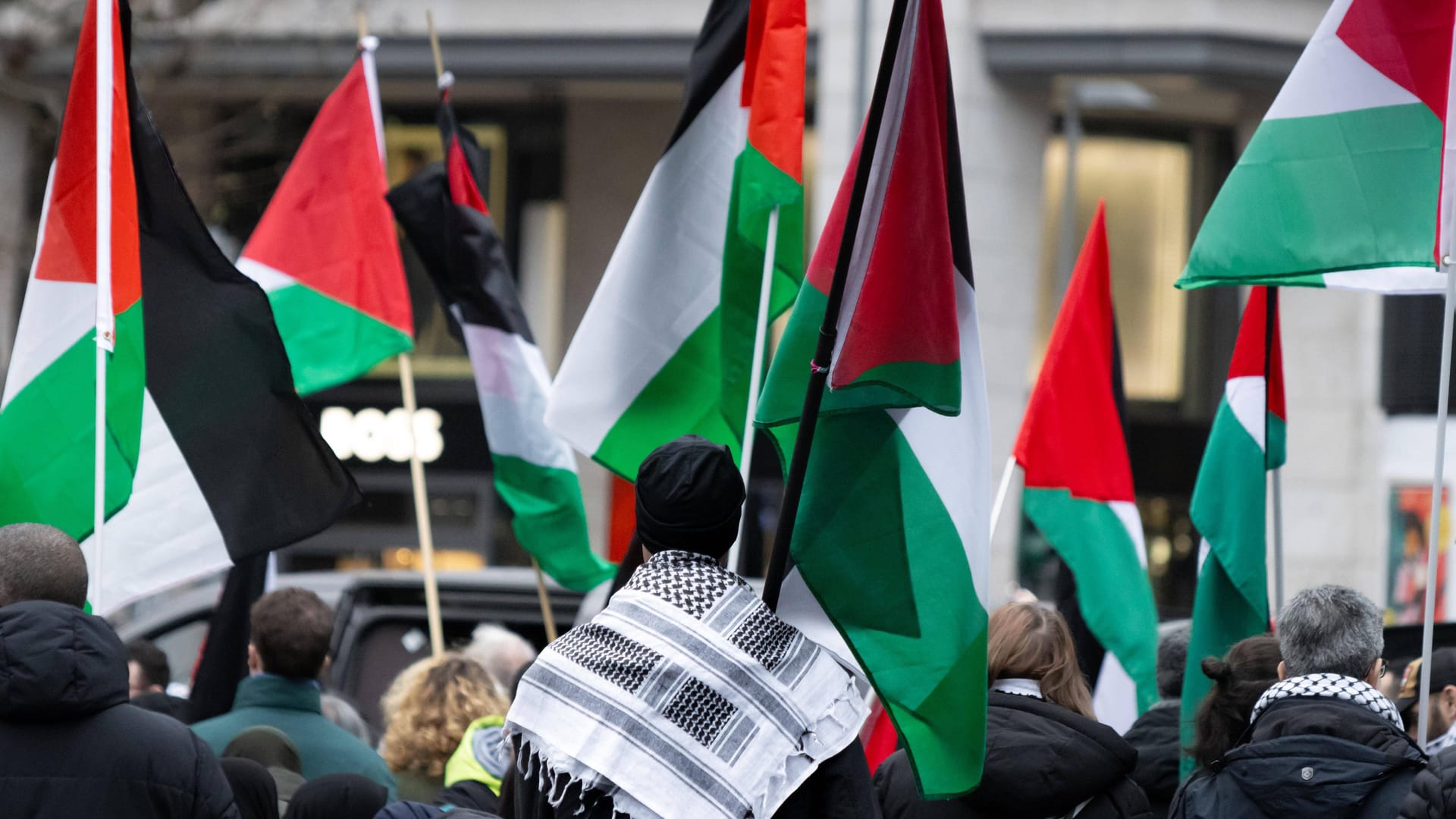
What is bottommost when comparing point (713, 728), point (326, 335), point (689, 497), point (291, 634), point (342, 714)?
point (342, 714)

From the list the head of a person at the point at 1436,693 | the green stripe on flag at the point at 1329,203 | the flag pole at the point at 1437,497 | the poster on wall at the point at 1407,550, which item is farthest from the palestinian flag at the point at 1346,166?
the poster on wall at the point at 1407,550

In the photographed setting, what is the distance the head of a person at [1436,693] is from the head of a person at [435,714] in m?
2.41

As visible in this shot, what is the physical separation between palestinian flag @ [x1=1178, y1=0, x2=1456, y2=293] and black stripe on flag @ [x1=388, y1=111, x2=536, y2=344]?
281 centimetres

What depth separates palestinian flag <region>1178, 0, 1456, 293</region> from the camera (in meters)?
4.71

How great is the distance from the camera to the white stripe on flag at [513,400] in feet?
21.7

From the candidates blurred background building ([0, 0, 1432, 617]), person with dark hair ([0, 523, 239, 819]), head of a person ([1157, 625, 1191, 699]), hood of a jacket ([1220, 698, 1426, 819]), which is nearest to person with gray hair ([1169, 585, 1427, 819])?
hood of a jacket ([1220, 698, 1426, 819])

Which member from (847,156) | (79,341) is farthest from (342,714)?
(847,156)

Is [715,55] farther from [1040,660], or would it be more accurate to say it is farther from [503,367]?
[1040,660]

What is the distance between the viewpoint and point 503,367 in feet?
21.9

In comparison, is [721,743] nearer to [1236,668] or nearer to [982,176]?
[1236,668]

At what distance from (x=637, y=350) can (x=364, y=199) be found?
2264 mm

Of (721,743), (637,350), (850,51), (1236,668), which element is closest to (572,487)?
(637,350)

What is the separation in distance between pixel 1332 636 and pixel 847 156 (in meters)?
13.8

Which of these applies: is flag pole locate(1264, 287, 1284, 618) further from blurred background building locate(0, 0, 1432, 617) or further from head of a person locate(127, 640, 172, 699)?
blurred background building locate(0, 0, 1432, 617)
